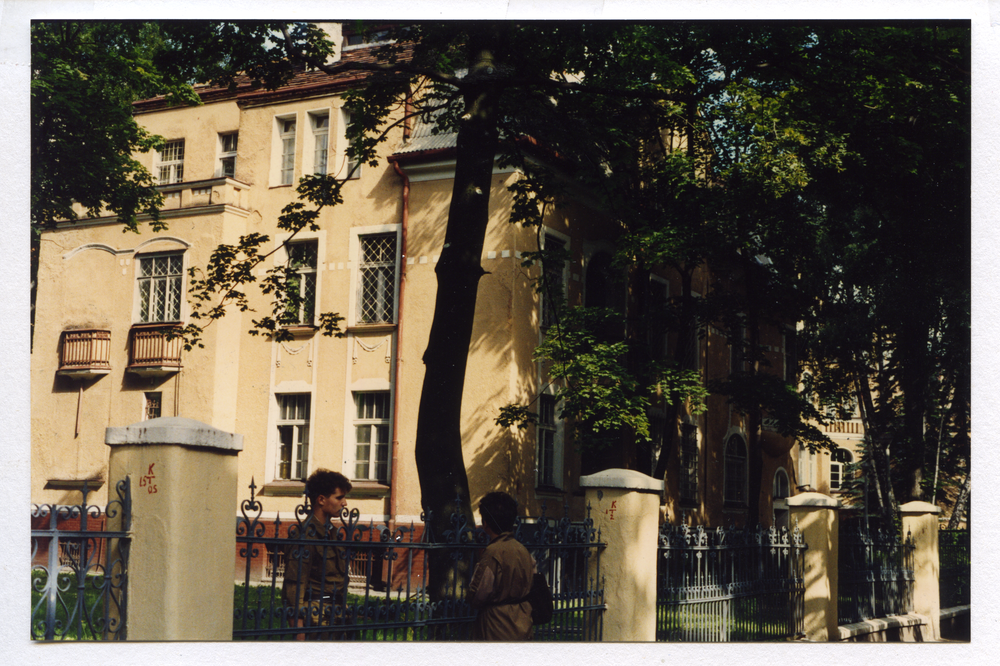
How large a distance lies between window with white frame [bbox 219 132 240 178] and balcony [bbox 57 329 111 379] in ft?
13.0

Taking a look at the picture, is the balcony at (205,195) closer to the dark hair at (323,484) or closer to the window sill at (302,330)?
the window sill at (302,330)

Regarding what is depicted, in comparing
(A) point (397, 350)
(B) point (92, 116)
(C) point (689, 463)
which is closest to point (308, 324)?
(A) point (397, 350)

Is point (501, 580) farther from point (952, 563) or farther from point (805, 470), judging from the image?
point (805, 470)

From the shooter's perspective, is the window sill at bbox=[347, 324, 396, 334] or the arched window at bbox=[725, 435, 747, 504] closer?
the window sill at bbox=[347, 324, 396, 334]

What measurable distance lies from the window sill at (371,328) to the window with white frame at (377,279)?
81mm

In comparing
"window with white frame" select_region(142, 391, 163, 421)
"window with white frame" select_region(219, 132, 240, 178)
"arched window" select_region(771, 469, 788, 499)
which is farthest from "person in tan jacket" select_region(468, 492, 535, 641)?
A: "arched window" select_region(771, 469, 788, 499)

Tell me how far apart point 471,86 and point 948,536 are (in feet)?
24.4

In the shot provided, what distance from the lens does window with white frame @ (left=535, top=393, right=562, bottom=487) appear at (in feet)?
49.6

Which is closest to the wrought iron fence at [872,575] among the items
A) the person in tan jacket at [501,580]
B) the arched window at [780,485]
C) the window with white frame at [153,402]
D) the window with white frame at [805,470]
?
the person in tan jacket at [501,580]

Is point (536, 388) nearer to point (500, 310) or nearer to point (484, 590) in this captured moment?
point (500, 310)

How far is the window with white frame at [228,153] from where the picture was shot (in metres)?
17.5

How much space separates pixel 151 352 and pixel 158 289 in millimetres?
1198

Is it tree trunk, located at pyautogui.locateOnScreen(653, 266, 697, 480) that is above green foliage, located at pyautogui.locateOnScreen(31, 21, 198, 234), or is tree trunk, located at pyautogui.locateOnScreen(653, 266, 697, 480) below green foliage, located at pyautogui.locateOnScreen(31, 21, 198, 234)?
below

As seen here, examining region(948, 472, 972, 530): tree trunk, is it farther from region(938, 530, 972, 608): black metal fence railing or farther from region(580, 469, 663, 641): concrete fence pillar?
region(580, 469, 663, 641): concrete fence pillar
